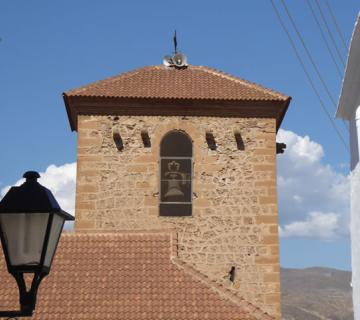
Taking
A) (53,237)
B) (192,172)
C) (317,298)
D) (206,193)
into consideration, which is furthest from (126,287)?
(317,298)

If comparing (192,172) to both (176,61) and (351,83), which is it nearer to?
(176,61)

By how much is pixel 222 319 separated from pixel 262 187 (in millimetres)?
4134

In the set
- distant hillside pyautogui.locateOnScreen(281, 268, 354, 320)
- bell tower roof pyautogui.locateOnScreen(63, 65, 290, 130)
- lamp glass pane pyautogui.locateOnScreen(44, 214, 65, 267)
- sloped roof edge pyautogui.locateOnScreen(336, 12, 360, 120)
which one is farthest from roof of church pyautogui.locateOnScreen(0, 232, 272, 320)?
distant hillside pyautogui.locateOnScreen(281, 268, 354, 320)

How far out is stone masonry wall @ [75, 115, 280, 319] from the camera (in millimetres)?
13406

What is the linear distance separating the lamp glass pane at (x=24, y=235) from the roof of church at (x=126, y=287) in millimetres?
6753

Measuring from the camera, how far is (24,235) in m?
3.88

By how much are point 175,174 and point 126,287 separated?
11.3 feet

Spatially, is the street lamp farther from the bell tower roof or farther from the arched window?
the bell tower roof

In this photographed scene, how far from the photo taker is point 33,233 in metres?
3.89

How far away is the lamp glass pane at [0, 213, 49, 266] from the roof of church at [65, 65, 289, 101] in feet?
34.1

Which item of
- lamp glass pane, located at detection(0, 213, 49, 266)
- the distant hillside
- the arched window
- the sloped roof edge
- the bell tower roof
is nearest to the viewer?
lamp glass pane, located at detection(0, 213, 49, 266)

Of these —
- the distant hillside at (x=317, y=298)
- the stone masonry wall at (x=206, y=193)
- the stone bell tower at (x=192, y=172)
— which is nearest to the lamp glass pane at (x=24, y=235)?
the stone bell tower at (x=192, y=172)

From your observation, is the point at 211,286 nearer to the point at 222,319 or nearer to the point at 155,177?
the point at 222,319

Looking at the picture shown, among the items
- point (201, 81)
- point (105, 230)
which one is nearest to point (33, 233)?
point (105, 230)
